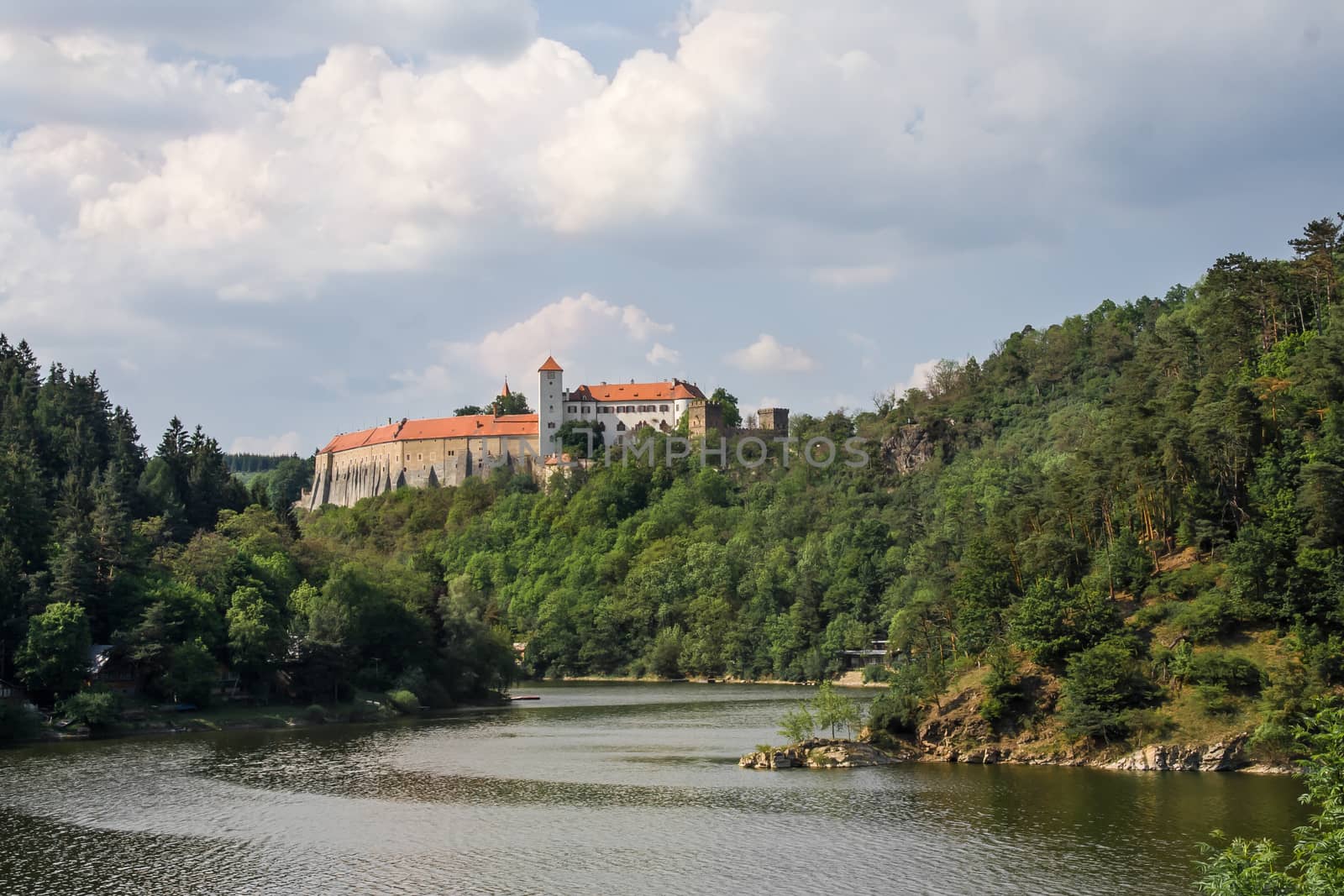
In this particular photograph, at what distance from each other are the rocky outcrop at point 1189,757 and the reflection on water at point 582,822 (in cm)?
98

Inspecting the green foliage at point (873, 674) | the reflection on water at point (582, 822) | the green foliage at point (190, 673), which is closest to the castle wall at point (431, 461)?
the green foliage at point (873, 674)

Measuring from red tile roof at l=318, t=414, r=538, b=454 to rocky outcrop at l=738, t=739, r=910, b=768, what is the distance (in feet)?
337

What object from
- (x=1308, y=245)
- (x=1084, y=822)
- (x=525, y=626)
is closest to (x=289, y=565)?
(x=525, y=626)

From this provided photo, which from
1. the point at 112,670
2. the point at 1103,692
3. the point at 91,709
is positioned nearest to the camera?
the point at 1103,692

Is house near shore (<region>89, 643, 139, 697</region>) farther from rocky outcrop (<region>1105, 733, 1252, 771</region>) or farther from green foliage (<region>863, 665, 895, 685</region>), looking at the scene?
green foliage (<region>863, 665, 895, 685</region>)

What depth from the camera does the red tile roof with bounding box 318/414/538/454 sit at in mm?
150875

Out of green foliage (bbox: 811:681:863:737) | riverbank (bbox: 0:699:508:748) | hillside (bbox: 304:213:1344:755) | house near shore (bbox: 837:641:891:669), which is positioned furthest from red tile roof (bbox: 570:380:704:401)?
green foliage (bbox: 811:681:863:737)

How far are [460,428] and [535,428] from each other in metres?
9.78

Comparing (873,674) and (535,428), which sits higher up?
(535,428)

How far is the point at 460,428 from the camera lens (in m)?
153

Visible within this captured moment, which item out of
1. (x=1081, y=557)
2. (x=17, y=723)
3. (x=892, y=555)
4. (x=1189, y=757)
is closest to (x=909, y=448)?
(x=892, y=555)

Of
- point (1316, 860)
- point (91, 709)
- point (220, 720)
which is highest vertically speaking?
point (1316, 860)

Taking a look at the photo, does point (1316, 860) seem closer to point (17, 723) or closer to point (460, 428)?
point (17, 723)

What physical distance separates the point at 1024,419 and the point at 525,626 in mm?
47958
